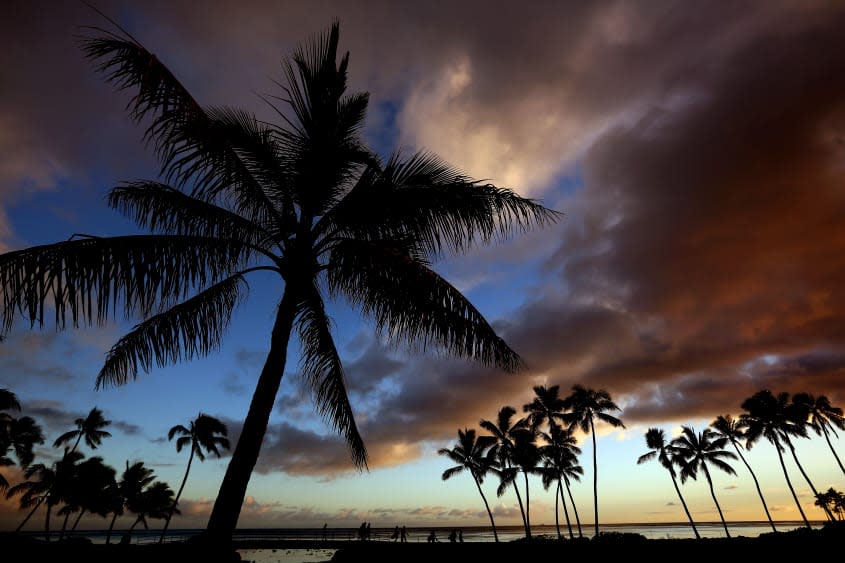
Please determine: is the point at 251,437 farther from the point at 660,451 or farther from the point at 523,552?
the point at 660,451

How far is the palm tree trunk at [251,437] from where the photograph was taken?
155 inches

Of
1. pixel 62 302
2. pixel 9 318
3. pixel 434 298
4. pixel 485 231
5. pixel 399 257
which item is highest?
pixel 485 231

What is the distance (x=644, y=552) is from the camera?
5391 mm

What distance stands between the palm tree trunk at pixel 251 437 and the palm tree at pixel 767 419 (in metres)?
48.5

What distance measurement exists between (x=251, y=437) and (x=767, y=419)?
161 ft

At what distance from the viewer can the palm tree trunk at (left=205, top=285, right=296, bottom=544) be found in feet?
12.9

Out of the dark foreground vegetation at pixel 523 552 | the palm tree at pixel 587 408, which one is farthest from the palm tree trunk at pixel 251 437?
the palm tree at pixel 587 408

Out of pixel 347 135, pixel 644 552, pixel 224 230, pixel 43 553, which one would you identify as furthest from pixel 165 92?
pixel 644 552

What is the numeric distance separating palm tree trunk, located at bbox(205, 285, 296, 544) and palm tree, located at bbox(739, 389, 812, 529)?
48527 millimetres

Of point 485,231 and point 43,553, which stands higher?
point 485,231

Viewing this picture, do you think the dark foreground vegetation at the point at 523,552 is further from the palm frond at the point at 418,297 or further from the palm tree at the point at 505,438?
the palm tree at the point at 505,438

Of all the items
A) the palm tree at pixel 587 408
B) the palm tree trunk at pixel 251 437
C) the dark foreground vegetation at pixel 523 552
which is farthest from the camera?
the palm tree at pixel 587 408

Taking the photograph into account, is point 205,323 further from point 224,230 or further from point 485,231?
point 485,231

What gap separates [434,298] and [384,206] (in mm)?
1365
